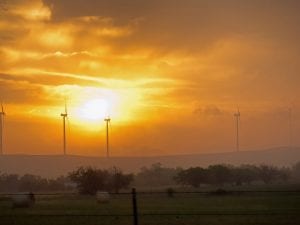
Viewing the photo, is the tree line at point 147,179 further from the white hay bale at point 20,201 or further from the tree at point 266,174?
the white hay bale at point 20,201

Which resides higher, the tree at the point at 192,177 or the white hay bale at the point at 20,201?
the tree at the point at 192,177

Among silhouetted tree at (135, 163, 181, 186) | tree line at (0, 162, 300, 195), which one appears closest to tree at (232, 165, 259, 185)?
tree line at (0, 162, 300, 195)

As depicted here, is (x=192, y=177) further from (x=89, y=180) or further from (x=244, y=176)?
(x=89, y=180)

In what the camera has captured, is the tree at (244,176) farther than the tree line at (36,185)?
No

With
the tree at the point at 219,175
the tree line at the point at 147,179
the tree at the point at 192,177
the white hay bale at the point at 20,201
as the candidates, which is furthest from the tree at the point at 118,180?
the white hay bale at the point at 20,201

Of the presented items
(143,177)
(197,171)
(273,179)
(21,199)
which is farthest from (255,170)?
(21,199)

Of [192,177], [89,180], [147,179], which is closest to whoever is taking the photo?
[89,180]

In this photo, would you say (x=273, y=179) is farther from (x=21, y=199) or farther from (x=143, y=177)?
(x=21, y=199)

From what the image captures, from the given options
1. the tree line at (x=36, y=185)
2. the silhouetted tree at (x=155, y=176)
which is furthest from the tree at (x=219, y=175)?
the silhouetted tree at (x=155, y=176)

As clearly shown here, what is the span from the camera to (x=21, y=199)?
165 feet

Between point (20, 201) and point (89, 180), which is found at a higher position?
point (89, 180)

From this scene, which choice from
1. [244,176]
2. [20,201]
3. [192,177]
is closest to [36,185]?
[192,177]

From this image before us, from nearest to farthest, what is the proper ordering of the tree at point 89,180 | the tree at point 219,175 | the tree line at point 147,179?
the tree at point 89,180
the tree line at point 147,179
the tree at point 219,175

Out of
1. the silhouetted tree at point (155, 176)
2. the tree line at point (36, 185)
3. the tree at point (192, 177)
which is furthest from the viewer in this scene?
the silhouetted tree at point (155, 176)
